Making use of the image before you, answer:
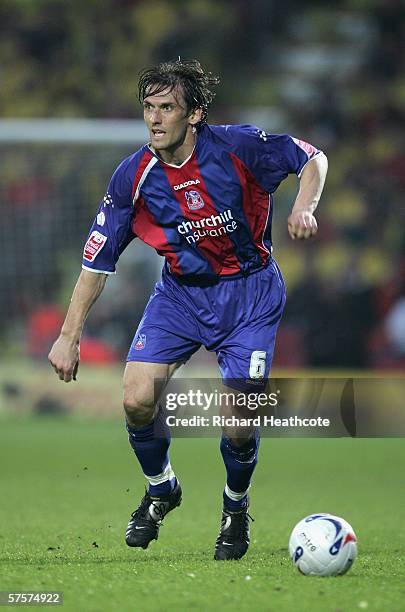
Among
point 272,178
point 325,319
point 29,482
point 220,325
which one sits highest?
point 272,178

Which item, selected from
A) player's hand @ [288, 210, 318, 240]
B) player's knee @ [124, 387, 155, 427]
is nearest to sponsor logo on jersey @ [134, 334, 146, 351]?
player's knee @ [124, 387, 155, 427]

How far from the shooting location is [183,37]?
1884cm

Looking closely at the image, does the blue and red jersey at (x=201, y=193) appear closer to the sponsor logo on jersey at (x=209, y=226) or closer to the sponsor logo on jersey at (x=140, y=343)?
the sponsor logo on jersey at (x=209, y=226)

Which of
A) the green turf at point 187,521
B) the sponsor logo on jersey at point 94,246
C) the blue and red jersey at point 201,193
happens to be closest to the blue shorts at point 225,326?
the blue and red jersey at point 201,193

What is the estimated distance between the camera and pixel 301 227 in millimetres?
4984

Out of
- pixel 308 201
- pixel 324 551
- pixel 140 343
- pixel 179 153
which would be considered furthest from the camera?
pixel 140 343

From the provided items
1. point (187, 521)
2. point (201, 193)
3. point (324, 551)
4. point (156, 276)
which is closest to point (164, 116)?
point (201, 193)

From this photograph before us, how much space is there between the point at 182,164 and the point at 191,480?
394 cm

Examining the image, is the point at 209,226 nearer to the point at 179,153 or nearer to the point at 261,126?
the point at 179,153

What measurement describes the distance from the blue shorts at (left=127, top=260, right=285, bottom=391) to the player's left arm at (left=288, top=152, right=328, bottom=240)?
59 cm

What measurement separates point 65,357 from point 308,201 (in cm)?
135

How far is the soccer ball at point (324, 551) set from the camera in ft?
15.9

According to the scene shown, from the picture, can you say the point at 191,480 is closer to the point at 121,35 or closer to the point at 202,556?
the point at 202,556

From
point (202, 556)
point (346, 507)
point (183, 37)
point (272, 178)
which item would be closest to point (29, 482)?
point (346, 507)
